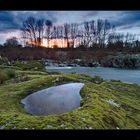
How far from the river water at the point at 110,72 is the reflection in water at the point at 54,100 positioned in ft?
0.40

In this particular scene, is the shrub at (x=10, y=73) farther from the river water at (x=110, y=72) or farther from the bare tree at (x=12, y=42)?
the river water at (x=110, y=72)

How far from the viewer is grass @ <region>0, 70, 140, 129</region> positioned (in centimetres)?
350

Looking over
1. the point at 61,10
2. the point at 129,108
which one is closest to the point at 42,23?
the point at 61,10

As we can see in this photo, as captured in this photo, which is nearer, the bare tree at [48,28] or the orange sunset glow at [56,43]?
the bare tree at [48,28]

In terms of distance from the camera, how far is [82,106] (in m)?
3.55

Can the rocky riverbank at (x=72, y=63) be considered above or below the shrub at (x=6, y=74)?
above

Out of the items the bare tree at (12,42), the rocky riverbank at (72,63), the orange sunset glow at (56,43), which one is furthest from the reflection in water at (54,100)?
the bare tree at (12,42)

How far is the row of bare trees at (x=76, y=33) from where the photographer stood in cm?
354

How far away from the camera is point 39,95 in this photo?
11.8 feet

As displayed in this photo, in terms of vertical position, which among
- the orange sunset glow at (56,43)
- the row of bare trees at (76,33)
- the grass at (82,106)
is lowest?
the grass at (82,106)
